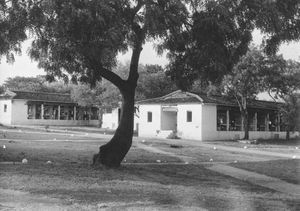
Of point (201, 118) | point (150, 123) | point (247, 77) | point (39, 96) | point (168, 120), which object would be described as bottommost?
point (150, 123)

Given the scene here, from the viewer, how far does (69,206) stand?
762 cm

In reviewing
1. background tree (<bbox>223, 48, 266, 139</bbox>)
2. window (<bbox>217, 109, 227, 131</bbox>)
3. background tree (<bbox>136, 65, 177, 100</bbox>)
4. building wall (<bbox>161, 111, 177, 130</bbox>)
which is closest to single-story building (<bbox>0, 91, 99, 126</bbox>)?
background tree (<bbox>136, 65, 177, 100</bbox>)

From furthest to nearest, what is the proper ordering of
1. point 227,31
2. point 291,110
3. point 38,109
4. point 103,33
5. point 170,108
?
point 38,109, point 170,108, point 291,110, point 227,31, point 103,33

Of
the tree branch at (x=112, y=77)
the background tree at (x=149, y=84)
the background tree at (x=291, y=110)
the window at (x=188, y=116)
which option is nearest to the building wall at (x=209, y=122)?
the window at (x=188, y=116)

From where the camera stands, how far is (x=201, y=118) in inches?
1383

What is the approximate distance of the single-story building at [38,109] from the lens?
54219 millimetres

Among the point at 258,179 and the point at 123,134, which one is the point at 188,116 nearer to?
the point at 123,134

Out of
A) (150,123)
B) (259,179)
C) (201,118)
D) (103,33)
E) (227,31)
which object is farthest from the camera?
(150,123)

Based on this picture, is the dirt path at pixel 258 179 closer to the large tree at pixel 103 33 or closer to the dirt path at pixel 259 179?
the dirt path at pixel 259 179

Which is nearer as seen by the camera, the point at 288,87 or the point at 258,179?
the point at 258,179

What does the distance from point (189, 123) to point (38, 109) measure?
27.5 m

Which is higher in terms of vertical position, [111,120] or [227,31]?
[227,31]

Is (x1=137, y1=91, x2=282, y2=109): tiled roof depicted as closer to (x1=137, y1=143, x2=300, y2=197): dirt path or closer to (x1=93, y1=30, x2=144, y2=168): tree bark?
(x1=137, y1=143, x2=300, y2=197): dirt path

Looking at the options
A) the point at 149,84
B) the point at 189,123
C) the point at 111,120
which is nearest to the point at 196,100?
the point at 189,123
